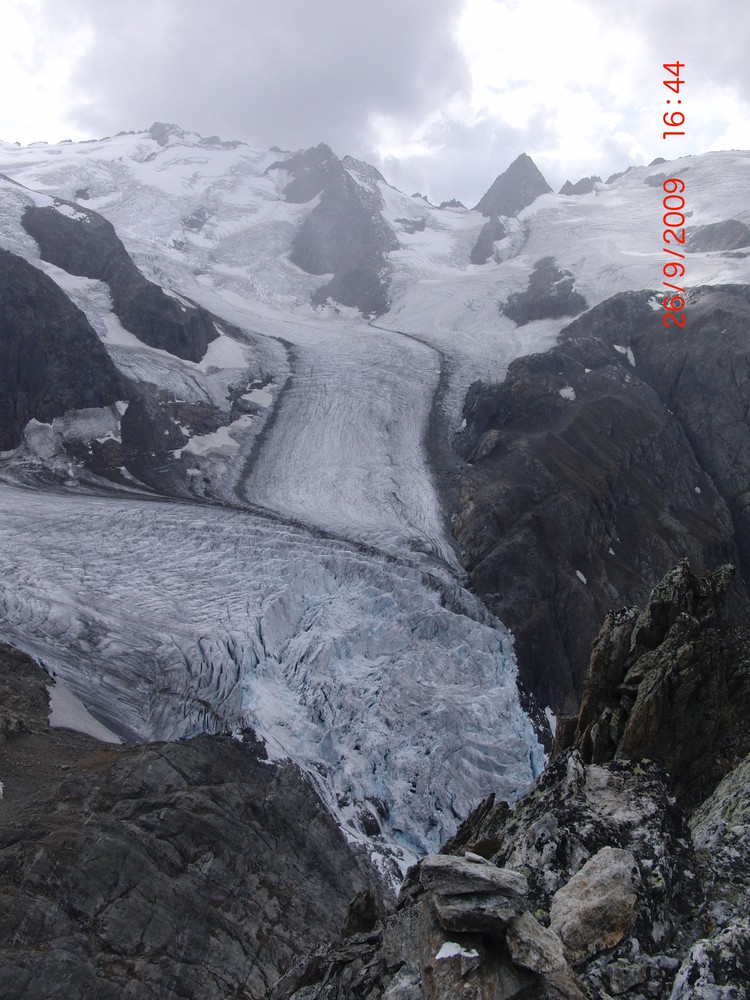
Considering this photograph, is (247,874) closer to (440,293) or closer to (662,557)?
(662,557)

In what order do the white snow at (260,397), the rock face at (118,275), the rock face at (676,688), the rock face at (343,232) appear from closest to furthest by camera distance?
the rock face at (676,688) → the white snow at (260,397) → the rock face at (118,275) → the rock face at (343,232)

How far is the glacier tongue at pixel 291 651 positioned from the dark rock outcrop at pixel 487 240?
57487 millimetres

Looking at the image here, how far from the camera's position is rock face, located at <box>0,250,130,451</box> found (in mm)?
34438

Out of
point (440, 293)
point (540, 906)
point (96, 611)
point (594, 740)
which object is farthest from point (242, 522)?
point (440, 293)

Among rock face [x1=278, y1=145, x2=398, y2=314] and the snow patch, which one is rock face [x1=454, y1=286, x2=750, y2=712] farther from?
rock face [x1=278, y1=145, x2=398, y2=314]

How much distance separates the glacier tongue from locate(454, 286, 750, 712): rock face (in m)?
Answer: 2.84

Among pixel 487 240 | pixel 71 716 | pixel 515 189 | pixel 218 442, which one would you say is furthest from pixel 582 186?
pixel 71 716

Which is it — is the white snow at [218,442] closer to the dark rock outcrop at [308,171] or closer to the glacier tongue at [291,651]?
the glacier tongue at [291,651]

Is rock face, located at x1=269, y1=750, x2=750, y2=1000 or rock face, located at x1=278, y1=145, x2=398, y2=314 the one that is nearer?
rock face, located at x1=269, y1=750, x2=750, y2=1000

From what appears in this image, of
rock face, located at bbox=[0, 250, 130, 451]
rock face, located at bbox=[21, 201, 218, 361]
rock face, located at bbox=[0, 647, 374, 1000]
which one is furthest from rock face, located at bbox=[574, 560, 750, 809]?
rock face, located at bbox=[21, 201, 218, 361]

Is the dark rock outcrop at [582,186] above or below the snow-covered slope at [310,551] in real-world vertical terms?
above
